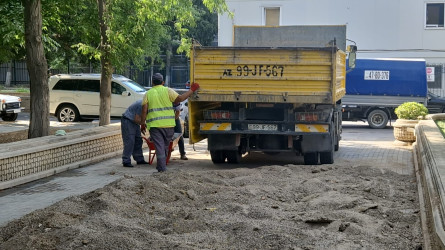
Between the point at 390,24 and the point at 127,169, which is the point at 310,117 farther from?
the point at 390,24

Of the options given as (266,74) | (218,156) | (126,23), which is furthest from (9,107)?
(266,74)

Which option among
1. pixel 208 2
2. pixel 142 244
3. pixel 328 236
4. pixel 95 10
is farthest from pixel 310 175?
pixel 95 10

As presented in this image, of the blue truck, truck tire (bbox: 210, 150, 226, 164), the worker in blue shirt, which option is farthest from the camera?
the blue truck

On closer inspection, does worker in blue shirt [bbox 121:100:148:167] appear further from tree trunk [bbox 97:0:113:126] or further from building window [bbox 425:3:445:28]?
building window [bbox 425:3:445:28]

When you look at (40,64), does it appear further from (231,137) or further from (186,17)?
(186,17)

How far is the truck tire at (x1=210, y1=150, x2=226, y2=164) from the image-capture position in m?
14.2

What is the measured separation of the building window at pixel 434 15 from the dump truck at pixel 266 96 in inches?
958

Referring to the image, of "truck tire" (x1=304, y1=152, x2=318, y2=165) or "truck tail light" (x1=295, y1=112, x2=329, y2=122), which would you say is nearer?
"truck tail light" (x1=295, y1=112, x2=329, y2=122)

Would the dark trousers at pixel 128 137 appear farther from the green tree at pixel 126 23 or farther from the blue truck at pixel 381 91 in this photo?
the blue truck at pixel 381 91

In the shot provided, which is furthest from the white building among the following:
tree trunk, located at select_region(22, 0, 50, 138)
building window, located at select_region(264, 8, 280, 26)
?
tree trunk, located at select_region(22, 0, 50, 138)

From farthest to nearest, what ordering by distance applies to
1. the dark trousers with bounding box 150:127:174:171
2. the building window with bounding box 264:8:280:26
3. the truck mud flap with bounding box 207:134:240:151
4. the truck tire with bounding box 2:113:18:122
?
the building window with bounding box 264:8:280:26 → the truck tire with bounding box 2:113:18:122 → the truck mud flap with bounding box 207:134:240:151 → the dark trousers with bounding box 150:127:174:171

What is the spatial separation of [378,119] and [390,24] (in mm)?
10752

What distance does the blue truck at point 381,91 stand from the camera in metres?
26.2

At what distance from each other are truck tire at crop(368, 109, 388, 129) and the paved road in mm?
4180
